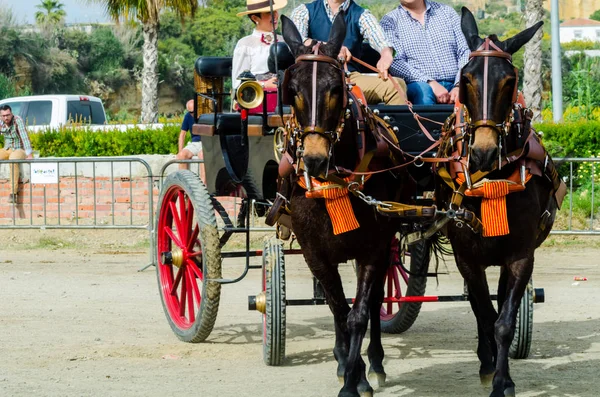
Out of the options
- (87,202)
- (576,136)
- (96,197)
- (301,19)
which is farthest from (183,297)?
(576,136)

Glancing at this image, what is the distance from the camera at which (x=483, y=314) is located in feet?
20.3

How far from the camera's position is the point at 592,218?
13.4 metres

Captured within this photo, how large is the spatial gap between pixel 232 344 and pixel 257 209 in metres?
1.02

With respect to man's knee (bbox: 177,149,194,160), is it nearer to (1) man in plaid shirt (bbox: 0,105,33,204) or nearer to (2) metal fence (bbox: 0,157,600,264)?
(2) metal fence (bbox: 0,157,600,264)

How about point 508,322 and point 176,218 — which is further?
point 176,218

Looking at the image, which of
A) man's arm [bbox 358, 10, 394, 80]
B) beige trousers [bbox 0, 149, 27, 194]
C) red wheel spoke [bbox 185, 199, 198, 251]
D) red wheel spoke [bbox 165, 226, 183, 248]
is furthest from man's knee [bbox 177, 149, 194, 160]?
man's arm [bbox 358, 10, 394, 80]

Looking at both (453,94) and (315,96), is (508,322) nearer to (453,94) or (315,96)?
(315,96)

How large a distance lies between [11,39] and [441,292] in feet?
119

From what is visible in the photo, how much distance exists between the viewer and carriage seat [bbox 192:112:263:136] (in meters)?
7.00

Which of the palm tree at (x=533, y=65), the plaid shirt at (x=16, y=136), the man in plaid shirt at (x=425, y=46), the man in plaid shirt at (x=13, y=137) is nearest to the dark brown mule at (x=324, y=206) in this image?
the man in plaid shirt at (x=425, y=46)

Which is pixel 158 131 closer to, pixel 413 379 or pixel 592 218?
pixel 592 218

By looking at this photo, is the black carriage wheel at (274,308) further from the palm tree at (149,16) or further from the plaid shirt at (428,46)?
the palm tree at (149,16)

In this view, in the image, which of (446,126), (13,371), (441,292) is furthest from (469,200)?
(441,292)

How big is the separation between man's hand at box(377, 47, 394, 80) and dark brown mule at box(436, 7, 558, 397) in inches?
38.7
